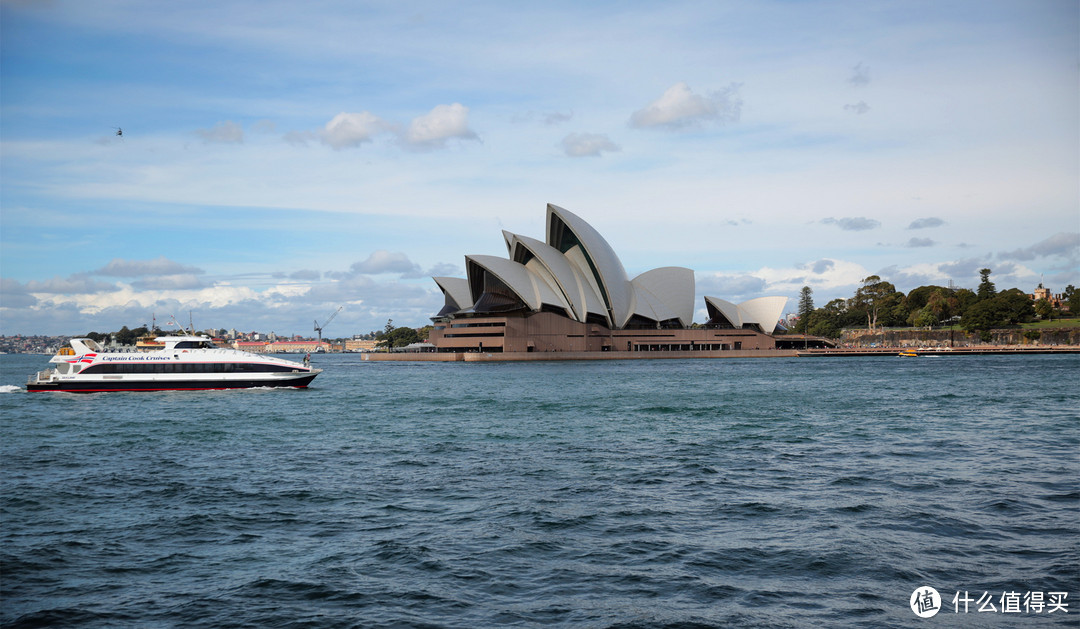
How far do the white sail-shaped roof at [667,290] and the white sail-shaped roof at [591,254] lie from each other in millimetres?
6364

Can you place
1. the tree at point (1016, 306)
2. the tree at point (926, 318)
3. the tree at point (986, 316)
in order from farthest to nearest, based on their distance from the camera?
the tree at point (926, 318) → the tree at point (1016, 306) → the tree at point (986, 316)

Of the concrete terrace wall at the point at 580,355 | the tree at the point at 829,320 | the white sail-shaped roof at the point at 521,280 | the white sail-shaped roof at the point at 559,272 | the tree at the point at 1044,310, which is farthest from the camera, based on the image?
the tree at the point at 829,320

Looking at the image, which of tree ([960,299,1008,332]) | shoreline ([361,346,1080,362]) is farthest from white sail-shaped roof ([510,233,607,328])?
tree ([960,299,1008,332])

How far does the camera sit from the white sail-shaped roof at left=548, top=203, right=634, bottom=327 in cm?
8319

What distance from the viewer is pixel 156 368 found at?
3631 centimetres

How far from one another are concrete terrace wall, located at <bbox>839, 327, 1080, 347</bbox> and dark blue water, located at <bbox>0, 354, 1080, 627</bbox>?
103 meters

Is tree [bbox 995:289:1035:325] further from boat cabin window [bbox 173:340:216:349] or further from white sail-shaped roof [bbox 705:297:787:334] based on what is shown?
boat cabin window [bbox 173:340:216:349]

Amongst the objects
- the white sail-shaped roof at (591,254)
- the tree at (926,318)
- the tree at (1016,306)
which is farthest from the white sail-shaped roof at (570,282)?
the tree at (1016,306)

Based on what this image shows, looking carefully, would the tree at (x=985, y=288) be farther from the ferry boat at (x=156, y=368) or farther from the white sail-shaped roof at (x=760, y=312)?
the ferry boat at (x=156, y=368)

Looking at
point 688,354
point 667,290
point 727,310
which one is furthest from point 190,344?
point 727,310

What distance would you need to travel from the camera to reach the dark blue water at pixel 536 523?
24.9 ft

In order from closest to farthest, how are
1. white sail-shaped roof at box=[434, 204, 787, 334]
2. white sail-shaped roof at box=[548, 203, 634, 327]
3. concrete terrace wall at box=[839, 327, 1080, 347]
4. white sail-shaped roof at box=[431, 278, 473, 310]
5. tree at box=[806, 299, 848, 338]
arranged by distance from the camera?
white sail-shaped roof at box=[548, 203, 634, 327], white sail-shaped roof at box=[434, 204, 787, 334], white sail-shaped roof at box=[431, 278, 473, 310], concrete terrace wall at box=[839, 327, 1080, 347], tree at box=[806, 299, 848, 338]

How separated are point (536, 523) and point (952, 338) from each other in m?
122

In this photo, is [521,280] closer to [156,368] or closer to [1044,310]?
[156,368]
